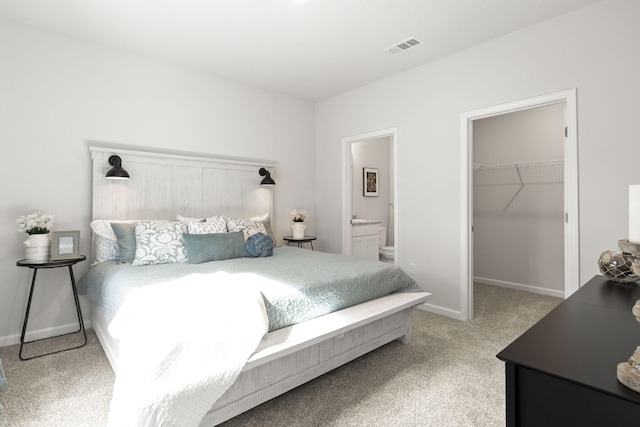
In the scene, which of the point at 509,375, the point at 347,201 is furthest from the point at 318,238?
the point at 509,375

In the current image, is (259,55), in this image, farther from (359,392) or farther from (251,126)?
(359,392)

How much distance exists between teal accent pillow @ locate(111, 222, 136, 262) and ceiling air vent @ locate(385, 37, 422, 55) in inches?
112

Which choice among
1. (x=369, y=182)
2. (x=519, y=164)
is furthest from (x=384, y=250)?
(x=519, y=164)

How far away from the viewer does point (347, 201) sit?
14.5 ft

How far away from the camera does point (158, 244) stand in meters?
2.74

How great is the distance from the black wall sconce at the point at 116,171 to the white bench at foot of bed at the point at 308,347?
1.20 metres

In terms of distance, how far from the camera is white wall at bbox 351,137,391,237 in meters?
5.54

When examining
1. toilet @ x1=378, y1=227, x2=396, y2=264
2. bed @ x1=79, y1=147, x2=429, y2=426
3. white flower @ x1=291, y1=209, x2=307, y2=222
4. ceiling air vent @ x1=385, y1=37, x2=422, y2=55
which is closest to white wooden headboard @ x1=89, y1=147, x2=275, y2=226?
bed @ x1=79, y1=147, x2=429, y2=426

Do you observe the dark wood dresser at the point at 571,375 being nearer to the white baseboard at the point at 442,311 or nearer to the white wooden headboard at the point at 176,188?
the white baseboard at the point at 442,311

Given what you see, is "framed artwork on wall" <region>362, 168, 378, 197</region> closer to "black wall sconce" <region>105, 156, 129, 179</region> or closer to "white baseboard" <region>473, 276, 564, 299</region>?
"white baseboard" <region>473, 276, 564, 299</region>

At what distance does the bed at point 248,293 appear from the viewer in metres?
1.66

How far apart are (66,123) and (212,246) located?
5.50 ft

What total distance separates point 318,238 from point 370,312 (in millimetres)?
2584

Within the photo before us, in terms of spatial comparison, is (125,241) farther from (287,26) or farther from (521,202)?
(521,202)
